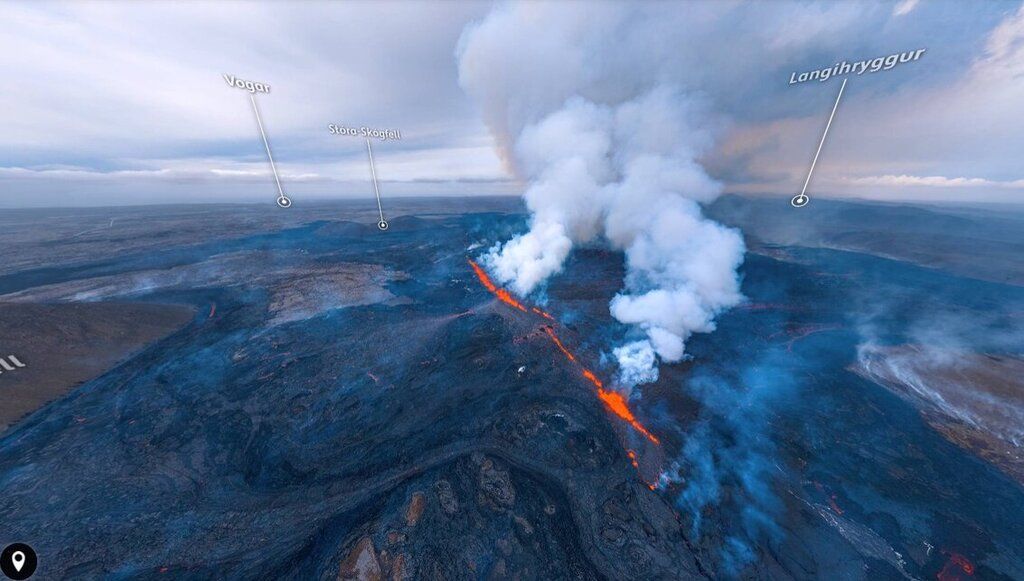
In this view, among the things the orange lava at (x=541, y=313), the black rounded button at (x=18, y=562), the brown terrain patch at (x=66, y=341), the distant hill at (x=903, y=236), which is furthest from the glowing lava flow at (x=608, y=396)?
the distant hill at (x=903, y=236)

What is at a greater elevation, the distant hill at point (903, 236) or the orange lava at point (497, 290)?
the orange lava at point (497, 290)

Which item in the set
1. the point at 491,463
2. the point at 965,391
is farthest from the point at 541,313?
the point at 965,391

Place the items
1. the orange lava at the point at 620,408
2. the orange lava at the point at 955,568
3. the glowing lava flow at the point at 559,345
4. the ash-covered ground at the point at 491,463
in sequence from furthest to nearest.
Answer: the glowing lava flow at the point at 559,345 → the orange lava at the point at 620,408 → the ash-covered ground at the point at 491,463 → the orange lava at the point at 955,568

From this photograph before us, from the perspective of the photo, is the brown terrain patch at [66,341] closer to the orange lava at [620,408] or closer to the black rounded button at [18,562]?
the black rounded button at [18,562]

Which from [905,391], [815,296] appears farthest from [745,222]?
[905,391]

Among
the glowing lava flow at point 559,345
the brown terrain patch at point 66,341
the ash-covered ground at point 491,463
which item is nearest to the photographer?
the ash-covered ground at point 491,463

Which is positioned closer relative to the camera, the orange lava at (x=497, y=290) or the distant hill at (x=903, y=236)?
the orange lava at (x=497, y=290)
